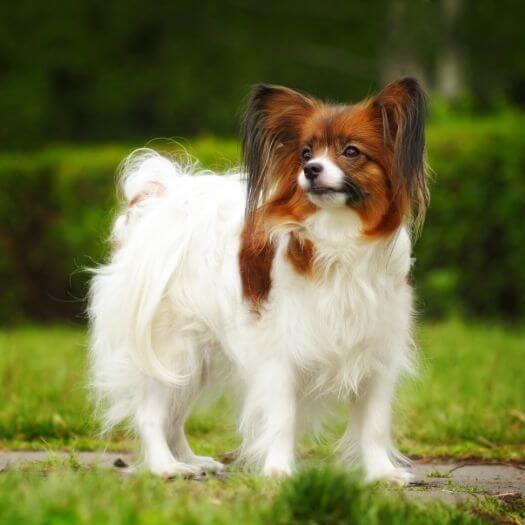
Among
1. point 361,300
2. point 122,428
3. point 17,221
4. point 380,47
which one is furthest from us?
point 380,47

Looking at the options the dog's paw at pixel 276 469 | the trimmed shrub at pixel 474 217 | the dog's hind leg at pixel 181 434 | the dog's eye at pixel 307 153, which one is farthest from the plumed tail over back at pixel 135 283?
the trimmed shrub at pixel 474 217

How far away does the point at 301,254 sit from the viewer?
5.02 m

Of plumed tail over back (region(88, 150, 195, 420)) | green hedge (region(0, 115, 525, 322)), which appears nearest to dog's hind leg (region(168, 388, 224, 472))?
plumed tail over back (region(88, 150, 195, 420))

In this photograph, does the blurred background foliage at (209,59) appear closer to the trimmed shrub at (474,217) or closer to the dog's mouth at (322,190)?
the trimmed shrub at (474,217)

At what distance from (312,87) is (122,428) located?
14648 millimetres

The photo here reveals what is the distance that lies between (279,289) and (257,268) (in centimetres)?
17

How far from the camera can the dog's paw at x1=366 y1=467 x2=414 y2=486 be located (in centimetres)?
516

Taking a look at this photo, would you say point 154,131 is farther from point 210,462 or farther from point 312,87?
point 210,462

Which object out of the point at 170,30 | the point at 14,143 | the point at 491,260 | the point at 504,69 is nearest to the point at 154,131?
the point at 170,30

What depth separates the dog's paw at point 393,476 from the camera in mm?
5157

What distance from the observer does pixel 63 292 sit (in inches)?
524

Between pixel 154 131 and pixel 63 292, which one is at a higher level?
pixel 154 131

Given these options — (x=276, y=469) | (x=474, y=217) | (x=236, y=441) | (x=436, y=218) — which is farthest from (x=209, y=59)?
(x=276, y=469)

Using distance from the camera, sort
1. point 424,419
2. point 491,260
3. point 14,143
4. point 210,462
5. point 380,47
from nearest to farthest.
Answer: point 210,462 < point 424,419 < point 491,260 < point 14,143 < point 380,47
